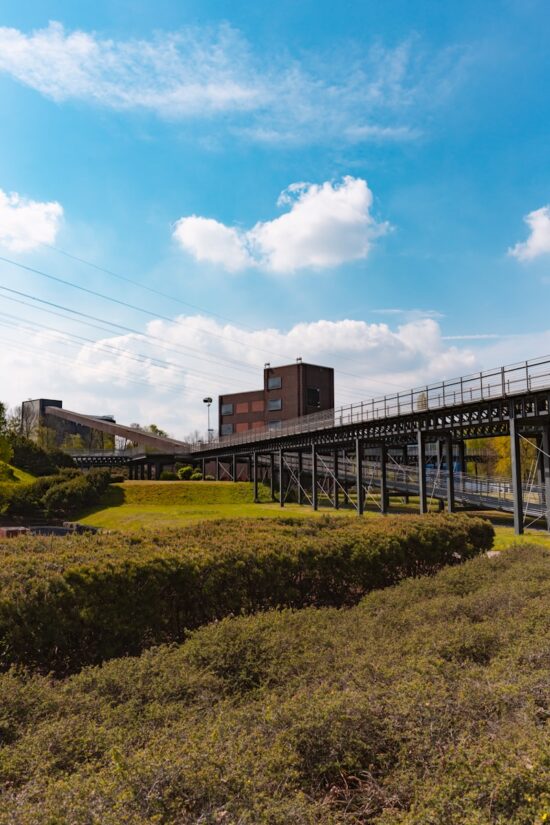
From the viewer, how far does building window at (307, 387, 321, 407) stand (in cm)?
7625

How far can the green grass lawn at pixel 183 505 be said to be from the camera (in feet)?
127

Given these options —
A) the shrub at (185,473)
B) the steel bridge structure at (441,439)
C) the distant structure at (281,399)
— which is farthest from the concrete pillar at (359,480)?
the shrub at (185,473)

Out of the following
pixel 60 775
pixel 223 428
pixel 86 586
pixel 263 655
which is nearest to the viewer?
pixel 60 775

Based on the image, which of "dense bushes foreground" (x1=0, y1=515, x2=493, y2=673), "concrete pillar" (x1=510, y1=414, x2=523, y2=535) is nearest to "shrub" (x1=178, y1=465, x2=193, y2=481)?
"concrete pillar" (x1=510, y1=414, x2=523, y2=535)

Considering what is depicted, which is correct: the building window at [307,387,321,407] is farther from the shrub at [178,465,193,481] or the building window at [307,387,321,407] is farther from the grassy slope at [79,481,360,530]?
the grassy slope at [79,481,360,530]

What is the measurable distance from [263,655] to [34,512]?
149 ft

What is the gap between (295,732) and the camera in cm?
480

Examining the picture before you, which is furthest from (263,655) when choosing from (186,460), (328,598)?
(186,460)

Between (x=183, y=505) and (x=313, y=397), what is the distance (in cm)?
3222

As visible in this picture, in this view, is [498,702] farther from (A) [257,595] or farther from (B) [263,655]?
(A) [257,595]

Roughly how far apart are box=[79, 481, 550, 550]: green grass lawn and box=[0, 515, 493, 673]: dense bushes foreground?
22.1 meters

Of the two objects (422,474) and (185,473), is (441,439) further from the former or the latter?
(185,473)

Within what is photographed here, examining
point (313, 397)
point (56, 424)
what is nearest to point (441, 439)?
point (313, 397)

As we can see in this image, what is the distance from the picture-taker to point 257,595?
36.3 ft
